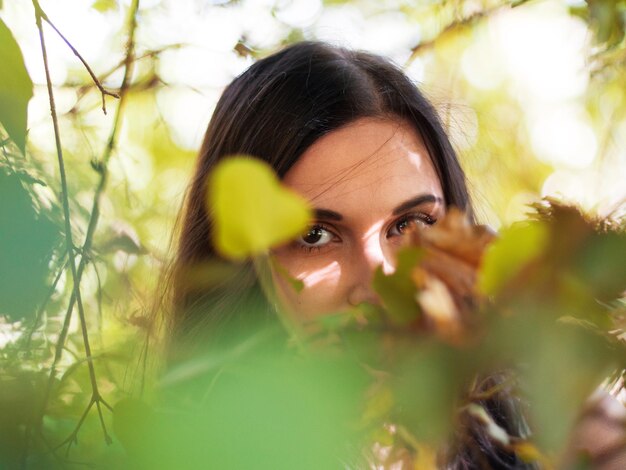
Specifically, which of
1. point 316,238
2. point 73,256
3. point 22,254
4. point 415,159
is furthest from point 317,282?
point 22,254

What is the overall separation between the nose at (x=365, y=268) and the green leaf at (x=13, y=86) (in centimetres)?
51

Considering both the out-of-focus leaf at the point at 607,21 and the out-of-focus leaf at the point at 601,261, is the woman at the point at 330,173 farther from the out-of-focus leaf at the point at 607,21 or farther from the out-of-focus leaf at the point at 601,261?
the out-of-focus leaf at the point at 601,261

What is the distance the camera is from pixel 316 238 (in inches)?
38.8

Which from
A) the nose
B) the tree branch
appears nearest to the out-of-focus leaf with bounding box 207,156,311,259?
the nose

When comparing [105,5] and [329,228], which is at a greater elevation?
[105,5]

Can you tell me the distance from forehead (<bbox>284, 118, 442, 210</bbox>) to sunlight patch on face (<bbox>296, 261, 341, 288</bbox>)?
0.09 metres

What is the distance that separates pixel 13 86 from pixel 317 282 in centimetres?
59

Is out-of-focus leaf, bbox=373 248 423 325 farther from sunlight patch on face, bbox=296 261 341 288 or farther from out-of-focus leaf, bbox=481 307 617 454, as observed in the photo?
sunlight patch on face, bbox=296 261 341 288

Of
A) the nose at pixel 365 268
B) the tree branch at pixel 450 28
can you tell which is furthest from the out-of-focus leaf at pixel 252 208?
the tree branch at pixel 450 28

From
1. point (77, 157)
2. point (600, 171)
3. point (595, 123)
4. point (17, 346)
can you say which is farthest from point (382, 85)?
point (17, 346)

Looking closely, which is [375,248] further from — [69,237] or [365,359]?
[365,359]

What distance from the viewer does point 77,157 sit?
125 cm

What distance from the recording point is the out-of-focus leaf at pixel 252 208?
158 millimetres

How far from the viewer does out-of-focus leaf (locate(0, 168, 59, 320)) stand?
0.74 feet
